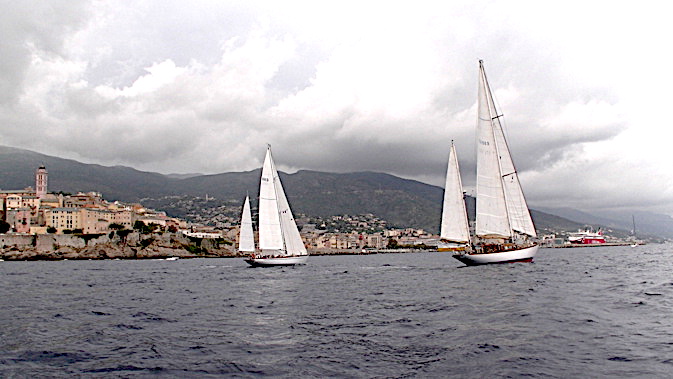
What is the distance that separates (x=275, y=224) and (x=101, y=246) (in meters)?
86.0

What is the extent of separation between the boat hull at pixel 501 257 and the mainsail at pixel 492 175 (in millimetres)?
1587

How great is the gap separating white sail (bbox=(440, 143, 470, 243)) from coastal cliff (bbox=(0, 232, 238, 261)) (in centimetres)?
9927

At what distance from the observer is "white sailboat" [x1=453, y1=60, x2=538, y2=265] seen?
145ft

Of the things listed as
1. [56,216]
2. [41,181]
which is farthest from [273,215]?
[41,181]

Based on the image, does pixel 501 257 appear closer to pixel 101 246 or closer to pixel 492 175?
pixel 492 175

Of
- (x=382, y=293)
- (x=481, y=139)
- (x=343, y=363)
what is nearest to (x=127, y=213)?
(x=481, y=139)

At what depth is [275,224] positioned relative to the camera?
58.1m

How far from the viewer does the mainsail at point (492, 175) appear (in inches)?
1747

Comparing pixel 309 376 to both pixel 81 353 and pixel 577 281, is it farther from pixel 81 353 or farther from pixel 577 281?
pixel 577 281

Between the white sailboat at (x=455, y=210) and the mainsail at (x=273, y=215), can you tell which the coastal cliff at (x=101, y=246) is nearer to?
the mainsail at (x=273, y=215)

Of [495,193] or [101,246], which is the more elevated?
[495,193]

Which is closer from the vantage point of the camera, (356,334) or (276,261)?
(356,334)

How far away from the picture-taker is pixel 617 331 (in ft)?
47.4

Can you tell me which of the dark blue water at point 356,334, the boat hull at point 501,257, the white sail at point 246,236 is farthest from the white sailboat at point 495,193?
the white sail at point 246,236
